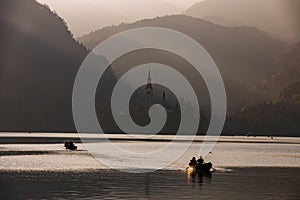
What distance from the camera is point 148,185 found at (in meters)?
85.3

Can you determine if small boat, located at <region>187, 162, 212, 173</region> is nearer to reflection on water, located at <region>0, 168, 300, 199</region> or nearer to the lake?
the lake

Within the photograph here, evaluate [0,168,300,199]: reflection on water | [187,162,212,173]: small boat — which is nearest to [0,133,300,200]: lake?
[0,168,300,199]: reflection on water

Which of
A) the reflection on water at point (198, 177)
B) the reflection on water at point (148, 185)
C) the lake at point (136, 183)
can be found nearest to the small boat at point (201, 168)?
the reflection on water at point (198, 177)

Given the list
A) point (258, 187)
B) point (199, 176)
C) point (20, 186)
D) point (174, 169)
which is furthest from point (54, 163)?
point (258, 187)

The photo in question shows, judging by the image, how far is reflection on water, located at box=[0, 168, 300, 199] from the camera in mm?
73312

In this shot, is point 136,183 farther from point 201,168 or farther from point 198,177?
point 201,168

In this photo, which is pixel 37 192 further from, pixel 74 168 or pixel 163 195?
pixel 74 168

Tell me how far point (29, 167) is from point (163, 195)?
4652 cm

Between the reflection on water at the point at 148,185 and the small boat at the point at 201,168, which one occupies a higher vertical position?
the small boat at the point at 201,168

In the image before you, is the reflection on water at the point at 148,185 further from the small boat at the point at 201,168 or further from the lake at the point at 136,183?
the small boat at the point at 201,168

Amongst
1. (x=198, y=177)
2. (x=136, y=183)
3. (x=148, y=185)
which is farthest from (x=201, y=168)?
(x=148, y=185)

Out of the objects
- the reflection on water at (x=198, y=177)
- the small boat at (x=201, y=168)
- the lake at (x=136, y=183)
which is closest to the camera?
the lake at (x=136, y=183)

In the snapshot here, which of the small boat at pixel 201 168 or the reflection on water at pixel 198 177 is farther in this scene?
the small boat at pixel 201 168

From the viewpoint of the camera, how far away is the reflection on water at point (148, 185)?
73.3 m
